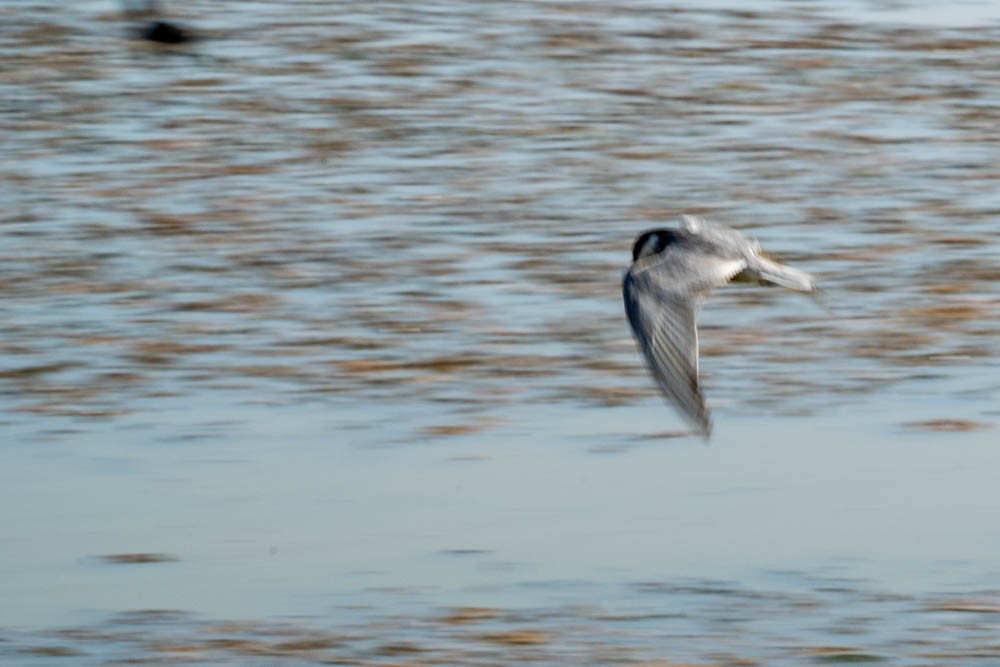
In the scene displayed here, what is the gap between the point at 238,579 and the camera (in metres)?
5.44

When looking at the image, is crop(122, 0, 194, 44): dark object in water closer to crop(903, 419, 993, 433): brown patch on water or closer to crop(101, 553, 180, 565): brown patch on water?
crop(903, 419, 993, 433): brown patch on water

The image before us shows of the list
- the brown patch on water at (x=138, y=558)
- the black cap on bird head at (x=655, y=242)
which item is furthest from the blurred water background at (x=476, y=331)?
the black cap on bird head at (x=655, y=242)

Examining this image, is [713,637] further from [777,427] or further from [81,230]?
[81,230]

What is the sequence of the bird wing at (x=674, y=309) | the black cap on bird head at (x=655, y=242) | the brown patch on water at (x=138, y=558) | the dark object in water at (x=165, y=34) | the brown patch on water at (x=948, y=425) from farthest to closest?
the dark object in water at (x=165, y=34) < the brown patch on water at (x=948, y=425) < the black cap on bird head at (x=655, y=242) < the brown patch on water at (x=138, y=558) < the bird wing at (x=674, y=309)

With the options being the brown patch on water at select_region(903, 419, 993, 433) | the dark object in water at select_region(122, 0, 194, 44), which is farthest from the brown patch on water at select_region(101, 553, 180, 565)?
the dark object in water at select_region(122, 0, 194, 44)

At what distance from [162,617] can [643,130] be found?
5072 millimetres

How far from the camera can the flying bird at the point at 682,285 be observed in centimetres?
527

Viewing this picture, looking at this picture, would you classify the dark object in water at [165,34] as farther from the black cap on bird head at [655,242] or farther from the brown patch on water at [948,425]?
Result: the brown patch on water at [948,425]

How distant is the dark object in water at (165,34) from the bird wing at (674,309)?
616cm

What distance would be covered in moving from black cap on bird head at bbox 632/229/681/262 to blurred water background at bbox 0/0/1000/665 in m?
0.54

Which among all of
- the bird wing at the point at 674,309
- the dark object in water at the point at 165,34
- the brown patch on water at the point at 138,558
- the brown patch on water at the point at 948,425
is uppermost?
the bird wing at the point at 674,309

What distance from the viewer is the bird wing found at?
525 centimetres

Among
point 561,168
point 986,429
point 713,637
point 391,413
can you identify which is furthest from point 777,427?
point 561,168

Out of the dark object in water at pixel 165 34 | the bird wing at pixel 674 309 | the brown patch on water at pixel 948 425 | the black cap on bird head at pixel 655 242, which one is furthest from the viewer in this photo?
the dark object in water at pixel 165 34
